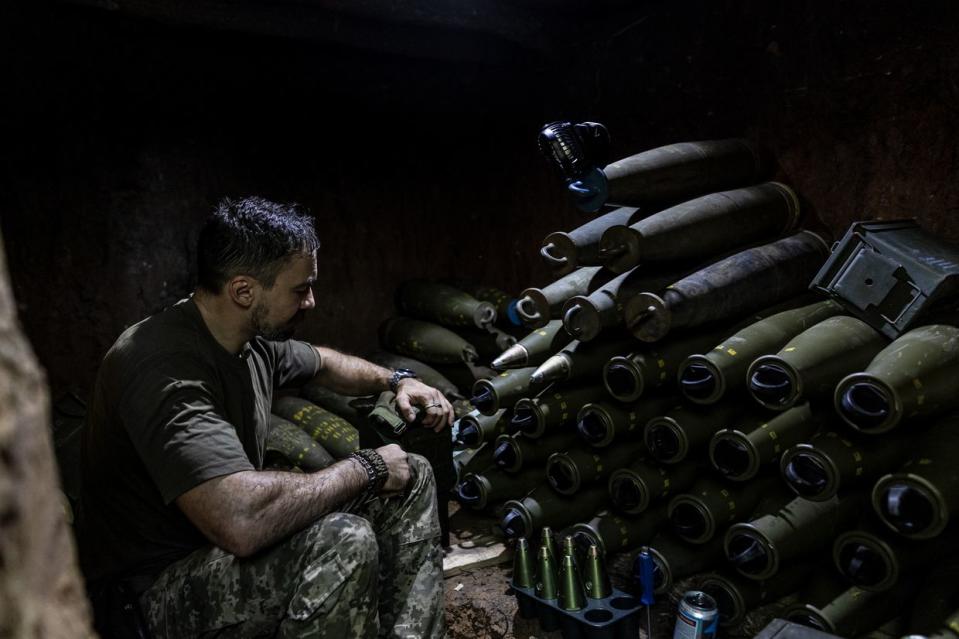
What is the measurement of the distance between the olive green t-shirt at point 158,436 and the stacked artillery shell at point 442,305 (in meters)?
2.06

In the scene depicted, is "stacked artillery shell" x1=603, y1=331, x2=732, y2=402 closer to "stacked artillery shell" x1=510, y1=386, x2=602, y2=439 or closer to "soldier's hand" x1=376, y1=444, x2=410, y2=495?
"stacked artillery shell" x1=510, y1=386, x2=602, y2=439

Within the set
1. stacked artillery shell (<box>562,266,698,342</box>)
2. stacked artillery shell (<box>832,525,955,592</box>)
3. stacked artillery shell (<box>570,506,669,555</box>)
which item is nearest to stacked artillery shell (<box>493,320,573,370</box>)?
stacked artillery shell (<box>562,266,698,342</box>)

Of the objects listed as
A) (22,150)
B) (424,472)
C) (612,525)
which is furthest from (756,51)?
(22,150)

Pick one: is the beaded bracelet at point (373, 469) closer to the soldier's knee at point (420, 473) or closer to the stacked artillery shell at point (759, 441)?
the soldier's knee at point (420, 473)

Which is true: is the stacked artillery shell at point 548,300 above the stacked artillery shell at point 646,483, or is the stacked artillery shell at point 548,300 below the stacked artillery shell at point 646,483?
above

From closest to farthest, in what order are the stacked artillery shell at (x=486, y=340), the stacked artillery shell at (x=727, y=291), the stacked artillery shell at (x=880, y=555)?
the stacked artillery shell at (x=880, y=555) < the stacked artillery shell at (x=727, y=291) < the stacked artillery shell at (x=486, y=340)

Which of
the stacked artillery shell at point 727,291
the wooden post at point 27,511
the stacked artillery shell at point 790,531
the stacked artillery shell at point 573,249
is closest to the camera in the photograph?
the wooden post at point 27,511

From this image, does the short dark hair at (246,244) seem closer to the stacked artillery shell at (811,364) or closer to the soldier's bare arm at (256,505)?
the soldier's bare arm at (256,505)

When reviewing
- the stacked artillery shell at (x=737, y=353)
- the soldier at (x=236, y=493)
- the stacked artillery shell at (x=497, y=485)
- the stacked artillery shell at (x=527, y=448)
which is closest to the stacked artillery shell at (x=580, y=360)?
the stacked artillery shell at (x=527, y=448)

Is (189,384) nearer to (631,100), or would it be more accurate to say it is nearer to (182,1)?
(182,1)

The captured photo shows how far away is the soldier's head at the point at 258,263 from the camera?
2037mm

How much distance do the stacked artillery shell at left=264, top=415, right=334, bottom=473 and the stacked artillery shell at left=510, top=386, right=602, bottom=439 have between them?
965 mm

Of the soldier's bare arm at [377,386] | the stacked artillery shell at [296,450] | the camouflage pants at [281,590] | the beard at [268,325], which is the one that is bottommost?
the stacked artillery shell at [296,450]

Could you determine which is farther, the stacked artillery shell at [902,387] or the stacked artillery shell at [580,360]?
the stacked artillery shell at [580,360]
